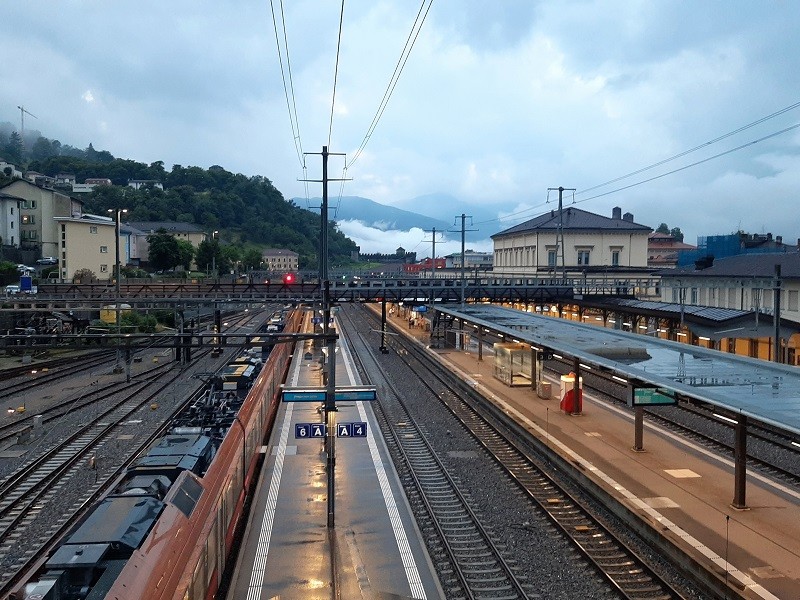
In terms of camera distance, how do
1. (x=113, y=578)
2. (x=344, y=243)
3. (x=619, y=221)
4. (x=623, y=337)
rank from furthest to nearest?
(x=344, y=243) < (x=619, y=221) < (x=623, y=337) < (x=113, y=578)

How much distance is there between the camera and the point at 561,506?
13.4 metres

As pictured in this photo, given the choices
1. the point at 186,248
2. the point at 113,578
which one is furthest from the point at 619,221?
the point at 113,578

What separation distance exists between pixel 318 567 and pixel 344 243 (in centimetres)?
13838

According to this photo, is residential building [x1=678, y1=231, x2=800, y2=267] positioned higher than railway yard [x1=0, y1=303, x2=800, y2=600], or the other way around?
residential building [x1=678, y1=231, x2=800, y2=267]

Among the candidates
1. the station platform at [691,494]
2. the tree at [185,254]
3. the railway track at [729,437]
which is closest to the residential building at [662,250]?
the tree at [185,254]

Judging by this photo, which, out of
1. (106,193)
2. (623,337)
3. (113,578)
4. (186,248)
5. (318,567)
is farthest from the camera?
(106,193)

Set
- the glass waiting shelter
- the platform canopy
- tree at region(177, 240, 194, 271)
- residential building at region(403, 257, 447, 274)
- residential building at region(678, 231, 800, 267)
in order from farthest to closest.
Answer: residential building at region(403, 257, 447, 274) < tree at region(177, 240, 194, 271) < residential building at region(678, 231, 800, 267) < the glass waiting shelter < the platform canopy

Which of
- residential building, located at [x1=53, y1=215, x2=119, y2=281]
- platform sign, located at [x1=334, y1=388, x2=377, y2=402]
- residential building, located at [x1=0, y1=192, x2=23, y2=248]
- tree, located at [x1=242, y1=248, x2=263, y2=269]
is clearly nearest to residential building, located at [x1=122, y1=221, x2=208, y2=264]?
tree, located at [x1=242, y1=248, x2=263, y2=269]

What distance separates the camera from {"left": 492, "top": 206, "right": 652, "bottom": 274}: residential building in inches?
2093

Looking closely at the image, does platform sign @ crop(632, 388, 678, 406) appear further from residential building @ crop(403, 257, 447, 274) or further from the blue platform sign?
residential building @ crop(403, 257, 447, 274)

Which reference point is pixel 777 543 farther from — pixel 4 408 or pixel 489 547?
pixel 4 408

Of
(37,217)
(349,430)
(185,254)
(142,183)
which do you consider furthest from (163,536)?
(142,183)

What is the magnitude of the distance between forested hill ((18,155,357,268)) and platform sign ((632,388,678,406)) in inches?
3742

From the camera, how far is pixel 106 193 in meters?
110
